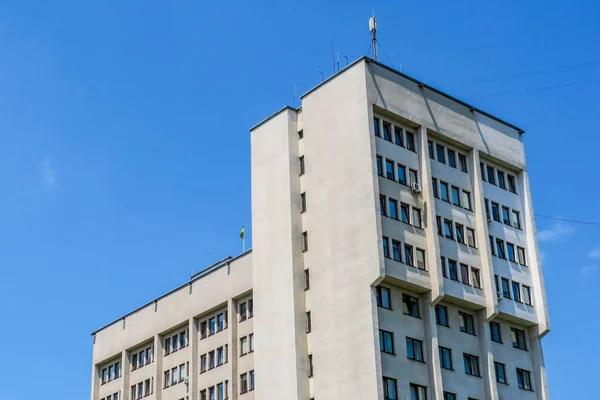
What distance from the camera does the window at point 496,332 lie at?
236 ft

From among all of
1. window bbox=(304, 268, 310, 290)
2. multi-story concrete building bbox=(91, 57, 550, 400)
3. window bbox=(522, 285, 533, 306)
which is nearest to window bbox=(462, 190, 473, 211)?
multi-story concrete building bbox=(91, 57, 550, 400)

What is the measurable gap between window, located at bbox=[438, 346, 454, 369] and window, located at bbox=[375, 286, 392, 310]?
14.6 feet

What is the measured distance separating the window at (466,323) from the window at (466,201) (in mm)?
7328

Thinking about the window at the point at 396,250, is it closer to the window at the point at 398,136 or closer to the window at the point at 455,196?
the window at the point at 455,196

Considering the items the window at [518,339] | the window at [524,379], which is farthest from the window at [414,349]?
the window at [518,339]

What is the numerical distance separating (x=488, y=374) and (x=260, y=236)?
17405mm

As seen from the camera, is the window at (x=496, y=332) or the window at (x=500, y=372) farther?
the window at (x=496, y=332)

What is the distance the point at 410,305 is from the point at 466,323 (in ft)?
15.5

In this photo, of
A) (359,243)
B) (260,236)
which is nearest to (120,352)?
(260,236)

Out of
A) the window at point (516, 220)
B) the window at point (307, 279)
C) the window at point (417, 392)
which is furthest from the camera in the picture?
the window at point (516, 220)

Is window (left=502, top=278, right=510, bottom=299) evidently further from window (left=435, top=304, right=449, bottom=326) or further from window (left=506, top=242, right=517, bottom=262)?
window (left=435, top=304, right=449, bottom=326)

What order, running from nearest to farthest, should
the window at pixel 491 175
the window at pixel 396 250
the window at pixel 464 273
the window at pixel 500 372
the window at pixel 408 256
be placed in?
the window at pixel 396 250 < the window at pixel 408 256 < the window at pixel 500 372 < the window at pixel 464 273 < the window at pixel 491 175

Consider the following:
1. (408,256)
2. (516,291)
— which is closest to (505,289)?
(516,291)

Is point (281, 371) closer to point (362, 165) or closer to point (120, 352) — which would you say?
point (362, 165)
